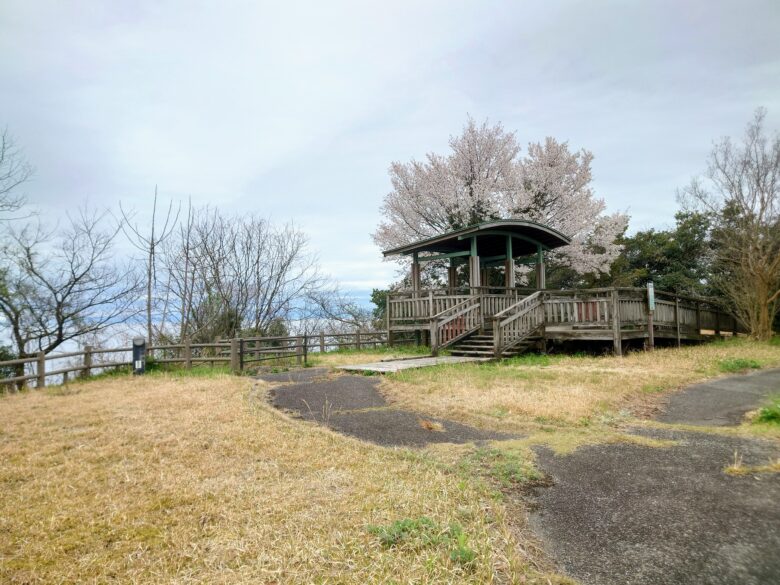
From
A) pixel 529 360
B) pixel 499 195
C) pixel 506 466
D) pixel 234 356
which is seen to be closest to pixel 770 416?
pixel 506 466

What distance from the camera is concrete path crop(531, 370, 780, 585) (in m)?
2.34

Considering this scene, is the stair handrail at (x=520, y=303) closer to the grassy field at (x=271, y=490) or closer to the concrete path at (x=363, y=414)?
the concrete path at (x=363, y=414)

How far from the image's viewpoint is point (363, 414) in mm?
6270

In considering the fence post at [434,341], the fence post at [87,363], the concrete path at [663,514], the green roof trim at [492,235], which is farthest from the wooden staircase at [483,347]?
the fence post at [87,363]

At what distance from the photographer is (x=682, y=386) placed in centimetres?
768

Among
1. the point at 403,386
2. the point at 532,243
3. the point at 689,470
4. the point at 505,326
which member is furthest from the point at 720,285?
the point at 689,470

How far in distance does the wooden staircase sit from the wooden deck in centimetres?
17

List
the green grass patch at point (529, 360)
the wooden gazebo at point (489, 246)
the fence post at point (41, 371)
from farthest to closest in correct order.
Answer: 1. the wooden gazebo at point (489, 246)
2. the green grass patch at point (529, 360)
3. the fence post at point (41, 371)

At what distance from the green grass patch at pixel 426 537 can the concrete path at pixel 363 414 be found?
1.98 metres

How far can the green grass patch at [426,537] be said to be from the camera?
2.39 m

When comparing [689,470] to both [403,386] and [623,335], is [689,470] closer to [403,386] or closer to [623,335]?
[403,386]

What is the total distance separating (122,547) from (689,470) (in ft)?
13.8

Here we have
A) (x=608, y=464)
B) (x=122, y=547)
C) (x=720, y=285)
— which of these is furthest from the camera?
A: (x=720, y=285)

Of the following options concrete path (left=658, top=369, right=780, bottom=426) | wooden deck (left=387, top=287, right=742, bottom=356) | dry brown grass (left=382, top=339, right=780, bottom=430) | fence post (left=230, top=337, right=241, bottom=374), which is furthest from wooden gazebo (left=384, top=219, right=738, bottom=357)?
fence post (left=230, top=337, right=241, bottom=374)
